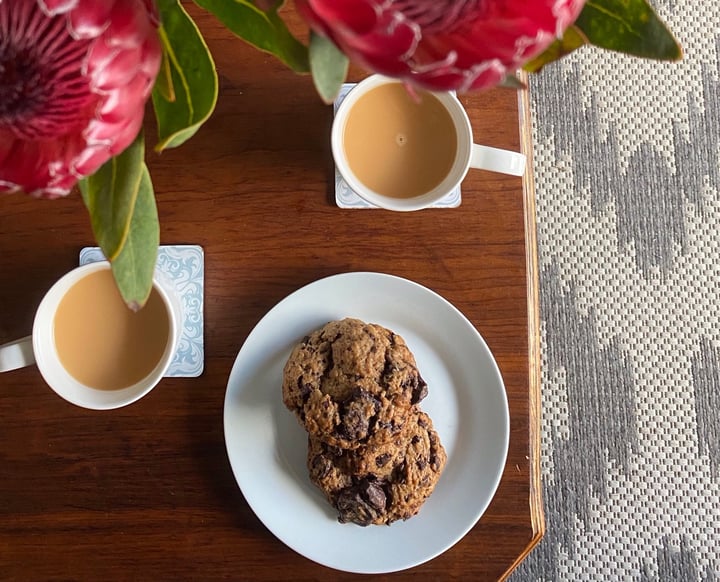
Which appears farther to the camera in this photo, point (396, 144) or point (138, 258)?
point (396, 144)

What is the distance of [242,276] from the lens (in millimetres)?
710

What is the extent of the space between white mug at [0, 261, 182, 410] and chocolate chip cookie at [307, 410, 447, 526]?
162 millimetres

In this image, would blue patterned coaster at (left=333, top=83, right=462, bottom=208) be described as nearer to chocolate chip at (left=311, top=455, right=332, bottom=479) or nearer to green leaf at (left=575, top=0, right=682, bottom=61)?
chocolate chip at (left=311, top=455, right=332, bottom=479)

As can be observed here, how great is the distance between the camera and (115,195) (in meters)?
0.34

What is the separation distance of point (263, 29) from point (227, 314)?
15.2 inches

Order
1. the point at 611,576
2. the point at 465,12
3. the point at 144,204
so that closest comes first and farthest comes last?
the point at 465,12, the point at 144,204, the point at 611,576

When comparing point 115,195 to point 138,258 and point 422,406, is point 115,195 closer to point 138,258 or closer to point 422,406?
point 138,258

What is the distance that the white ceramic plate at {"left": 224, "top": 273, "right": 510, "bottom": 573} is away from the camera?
2.24ft

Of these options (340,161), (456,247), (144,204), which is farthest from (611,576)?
(144,204)

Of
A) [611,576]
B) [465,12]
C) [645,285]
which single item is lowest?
[611,576]

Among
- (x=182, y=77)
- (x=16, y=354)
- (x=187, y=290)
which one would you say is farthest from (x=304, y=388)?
(x=182, y=77)

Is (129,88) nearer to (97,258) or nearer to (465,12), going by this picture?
(465,12)

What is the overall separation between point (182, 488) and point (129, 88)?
0.49 metres

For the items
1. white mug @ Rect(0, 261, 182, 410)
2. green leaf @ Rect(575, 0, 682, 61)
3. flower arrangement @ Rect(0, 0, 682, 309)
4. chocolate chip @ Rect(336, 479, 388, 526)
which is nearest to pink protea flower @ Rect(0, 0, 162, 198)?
flower arrangement @ Rect(0, 0, 682, 309)
